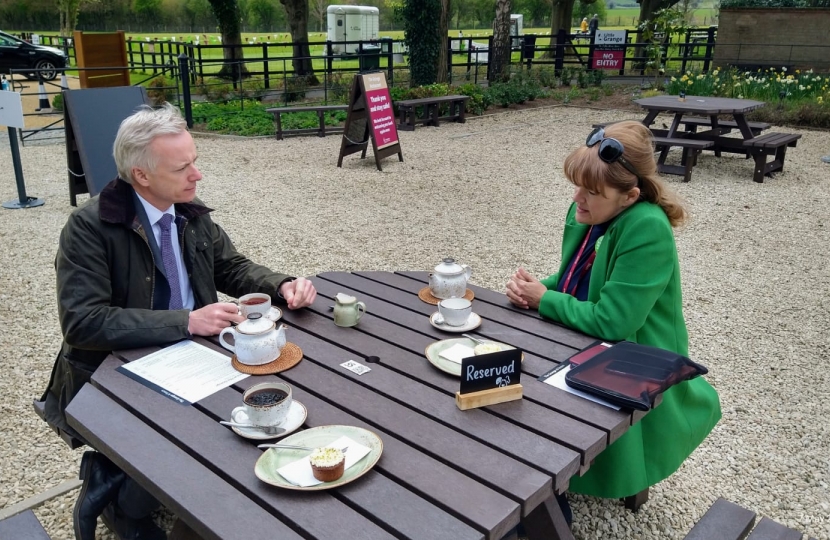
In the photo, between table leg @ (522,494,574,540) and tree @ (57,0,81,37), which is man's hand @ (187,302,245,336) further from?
tree @ (57,0,81,37)

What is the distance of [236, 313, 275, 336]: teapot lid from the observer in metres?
1.93

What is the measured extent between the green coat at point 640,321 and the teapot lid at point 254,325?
952 mm

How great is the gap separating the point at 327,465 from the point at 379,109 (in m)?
7.56

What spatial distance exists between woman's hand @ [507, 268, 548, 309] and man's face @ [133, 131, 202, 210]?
1.17 m

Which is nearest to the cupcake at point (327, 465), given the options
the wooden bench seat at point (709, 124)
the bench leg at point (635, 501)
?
the bench leg at point (635, 501)

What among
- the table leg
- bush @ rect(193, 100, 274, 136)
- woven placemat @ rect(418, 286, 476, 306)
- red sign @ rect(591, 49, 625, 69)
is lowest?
the table leg

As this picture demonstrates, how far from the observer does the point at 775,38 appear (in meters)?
16.6

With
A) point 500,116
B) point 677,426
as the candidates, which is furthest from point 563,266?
point 500,116

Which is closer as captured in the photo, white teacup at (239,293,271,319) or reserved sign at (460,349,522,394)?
reserved sign at (460,349,522,394)

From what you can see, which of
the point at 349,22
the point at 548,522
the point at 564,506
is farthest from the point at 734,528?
the point at 349,22

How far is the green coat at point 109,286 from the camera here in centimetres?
207

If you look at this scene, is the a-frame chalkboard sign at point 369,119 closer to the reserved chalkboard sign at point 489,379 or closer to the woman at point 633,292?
the woman at point 633,292

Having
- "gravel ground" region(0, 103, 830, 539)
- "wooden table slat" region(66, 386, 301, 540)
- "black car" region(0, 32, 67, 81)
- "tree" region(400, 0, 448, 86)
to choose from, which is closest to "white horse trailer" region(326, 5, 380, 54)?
"black car" region(0, 32, 67, 81)

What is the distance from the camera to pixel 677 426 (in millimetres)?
2180
